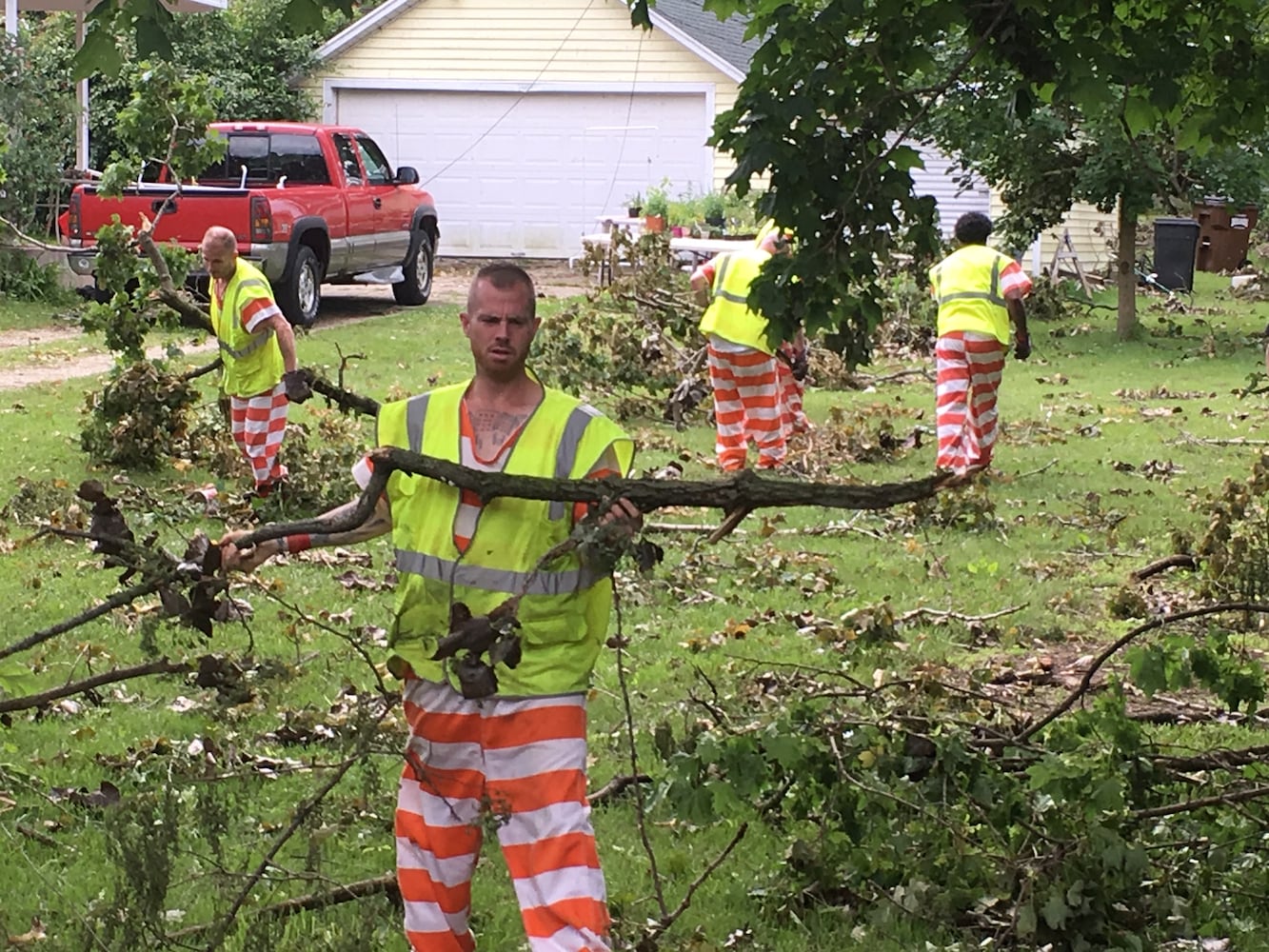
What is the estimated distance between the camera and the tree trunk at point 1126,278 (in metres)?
23.0

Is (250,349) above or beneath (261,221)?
beneath

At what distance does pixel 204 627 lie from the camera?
4.07 meters

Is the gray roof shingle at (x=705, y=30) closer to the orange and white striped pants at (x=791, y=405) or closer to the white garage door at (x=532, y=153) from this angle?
the white garage door at (x=532, y=153)

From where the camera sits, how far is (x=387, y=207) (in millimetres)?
23062

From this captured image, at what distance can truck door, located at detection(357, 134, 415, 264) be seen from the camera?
22781 millimetres

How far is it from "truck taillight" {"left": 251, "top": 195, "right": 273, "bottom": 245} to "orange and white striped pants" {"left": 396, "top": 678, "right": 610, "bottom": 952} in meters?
15.5

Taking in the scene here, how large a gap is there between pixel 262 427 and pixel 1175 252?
21756 millimetres

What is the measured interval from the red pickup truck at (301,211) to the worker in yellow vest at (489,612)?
1245cm

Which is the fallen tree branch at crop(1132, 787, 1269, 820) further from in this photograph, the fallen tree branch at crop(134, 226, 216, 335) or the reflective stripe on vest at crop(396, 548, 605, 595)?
the fallen tree branch at crop(134, 226, 216, 335)

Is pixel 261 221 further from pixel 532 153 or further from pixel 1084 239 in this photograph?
pixel 1084 239

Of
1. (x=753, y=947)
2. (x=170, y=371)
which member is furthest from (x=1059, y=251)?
(x=753, y=947)

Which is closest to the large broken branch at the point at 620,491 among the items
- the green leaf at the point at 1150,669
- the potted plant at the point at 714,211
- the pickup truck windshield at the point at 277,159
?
the green leaf at the point at 1150,669

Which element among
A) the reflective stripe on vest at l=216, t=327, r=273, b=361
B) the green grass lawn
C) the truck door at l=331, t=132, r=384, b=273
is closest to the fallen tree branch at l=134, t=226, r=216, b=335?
the reflective stripe on vest at l=216, t=327, r=273, b=361

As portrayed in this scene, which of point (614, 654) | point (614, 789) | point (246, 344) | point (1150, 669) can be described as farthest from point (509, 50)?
point (1150, 669)
